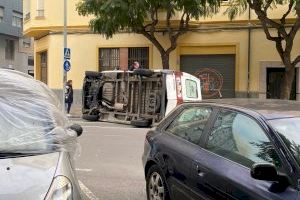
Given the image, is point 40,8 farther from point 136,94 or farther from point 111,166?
point 111,166

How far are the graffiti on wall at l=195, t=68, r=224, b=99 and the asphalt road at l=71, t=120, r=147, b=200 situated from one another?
10061 millimetres

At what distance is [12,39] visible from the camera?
57094mm

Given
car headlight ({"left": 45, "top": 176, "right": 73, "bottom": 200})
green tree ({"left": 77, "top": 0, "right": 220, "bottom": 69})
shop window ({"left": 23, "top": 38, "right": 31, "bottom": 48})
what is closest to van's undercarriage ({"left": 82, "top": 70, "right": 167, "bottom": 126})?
green tree ({"left": 77, "top": 0, "right": 220, "bottom": 69})

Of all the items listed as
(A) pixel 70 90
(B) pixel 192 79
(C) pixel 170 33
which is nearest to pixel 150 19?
(C) pixel 170 33

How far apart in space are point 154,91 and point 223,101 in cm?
1235

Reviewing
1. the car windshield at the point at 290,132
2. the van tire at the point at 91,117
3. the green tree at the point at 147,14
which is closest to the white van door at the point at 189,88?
the van tire at the point at 91,117

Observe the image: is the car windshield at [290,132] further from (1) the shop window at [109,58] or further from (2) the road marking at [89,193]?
(1) the shop window at [109,58]

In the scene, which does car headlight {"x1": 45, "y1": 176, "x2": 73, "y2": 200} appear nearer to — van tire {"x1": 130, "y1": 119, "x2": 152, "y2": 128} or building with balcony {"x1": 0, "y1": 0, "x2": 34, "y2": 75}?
van tire {"x1": 130, "y1": 119, "x2": 152, "y2": 128}

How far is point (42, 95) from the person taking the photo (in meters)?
5.57

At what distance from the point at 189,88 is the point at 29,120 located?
13.6 metres

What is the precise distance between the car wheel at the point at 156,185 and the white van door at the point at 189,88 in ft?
37.1

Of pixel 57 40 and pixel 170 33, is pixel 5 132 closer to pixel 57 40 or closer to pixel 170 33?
pixel 170 33

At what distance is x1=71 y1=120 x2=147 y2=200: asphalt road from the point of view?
25.5 ft

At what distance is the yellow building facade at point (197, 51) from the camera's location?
25.0 meters
